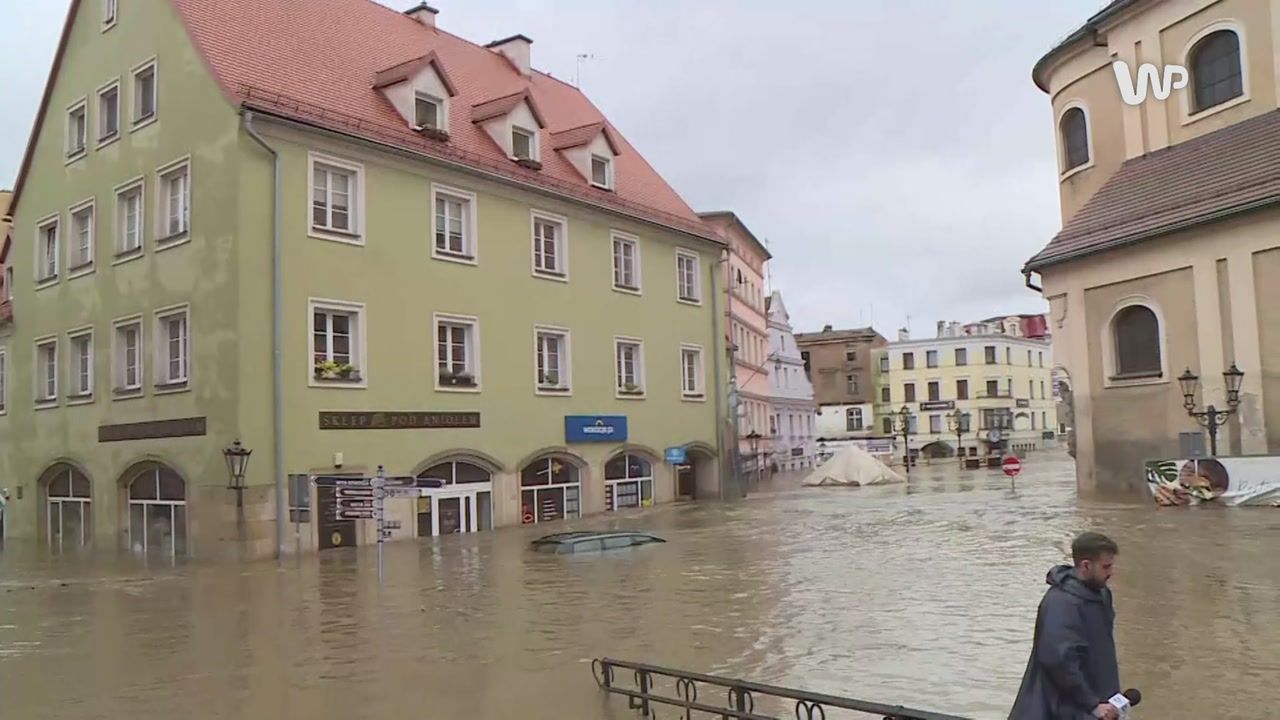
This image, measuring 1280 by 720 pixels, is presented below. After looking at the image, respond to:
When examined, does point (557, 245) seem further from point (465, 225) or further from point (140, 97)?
point (140, 97)

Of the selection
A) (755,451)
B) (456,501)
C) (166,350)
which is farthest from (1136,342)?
(755,451)

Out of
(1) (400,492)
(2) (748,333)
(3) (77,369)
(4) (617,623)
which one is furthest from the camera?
(2) (748,333)

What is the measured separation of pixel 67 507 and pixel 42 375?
3.76 m

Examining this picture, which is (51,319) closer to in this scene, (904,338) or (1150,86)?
(1150,86)

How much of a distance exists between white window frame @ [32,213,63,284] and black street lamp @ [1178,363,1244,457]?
28.3 meters

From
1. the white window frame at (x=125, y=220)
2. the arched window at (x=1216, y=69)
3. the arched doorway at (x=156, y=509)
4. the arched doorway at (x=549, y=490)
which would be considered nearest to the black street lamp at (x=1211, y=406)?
the arched window at (x=1216, y=69)

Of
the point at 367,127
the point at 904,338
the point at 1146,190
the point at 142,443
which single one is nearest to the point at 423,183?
the point at 367,127

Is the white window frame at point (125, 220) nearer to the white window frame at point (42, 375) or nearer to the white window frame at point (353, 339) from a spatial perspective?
the white window frame at point (42, 375)

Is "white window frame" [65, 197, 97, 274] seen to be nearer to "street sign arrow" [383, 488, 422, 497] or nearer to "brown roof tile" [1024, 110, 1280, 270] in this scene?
"street sign arrow" [383, 488, 422, 497]

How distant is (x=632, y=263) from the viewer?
110ft

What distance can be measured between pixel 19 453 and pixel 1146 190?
101 ft

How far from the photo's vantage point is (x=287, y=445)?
22750 mm

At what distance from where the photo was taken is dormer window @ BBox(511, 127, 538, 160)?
3027cm

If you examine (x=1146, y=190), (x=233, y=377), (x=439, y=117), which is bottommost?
(x=233, y=377)
